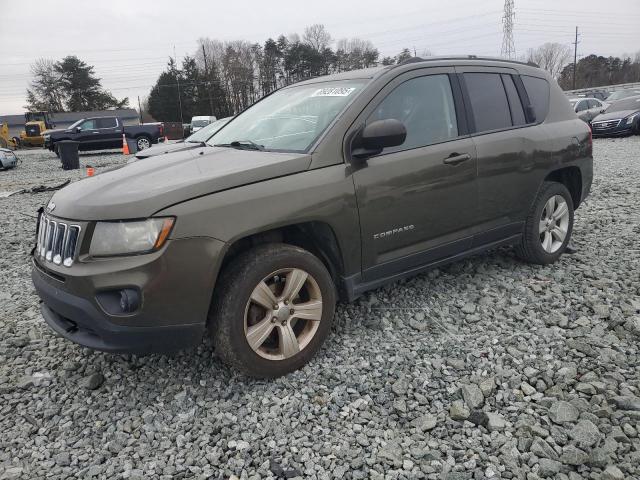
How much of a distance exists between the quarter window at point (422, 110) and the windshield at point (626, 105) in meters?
17.4

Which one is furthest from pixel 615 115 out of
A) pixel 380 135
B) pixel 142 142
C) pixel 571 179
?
pixel 142 142

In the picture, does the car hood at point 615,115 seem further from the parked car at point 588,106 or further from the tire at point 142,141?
the tire at point 142,141

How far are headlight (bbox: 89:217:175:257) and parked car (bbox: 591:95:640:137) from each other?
18657mm

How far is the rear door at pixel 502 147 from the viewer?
357cm

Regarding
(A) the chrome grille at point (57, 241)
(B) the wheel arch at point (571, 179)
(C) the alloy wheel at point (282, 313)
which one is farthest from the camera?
(B) the wheel arch at point (571, 179)

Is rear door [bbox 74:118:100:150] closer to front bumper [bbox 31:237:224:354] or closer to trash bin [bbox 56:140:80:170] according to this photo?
trash bin [bbox 56:140:80:170]

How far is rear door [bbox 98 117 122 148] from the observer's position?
2172cm

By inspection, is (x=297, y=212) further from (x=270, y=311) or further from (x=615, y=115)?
(x=615, y=115)

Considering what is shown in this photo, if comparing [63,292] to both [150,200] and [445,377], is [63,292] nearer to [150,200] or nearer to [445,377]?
[150,200]

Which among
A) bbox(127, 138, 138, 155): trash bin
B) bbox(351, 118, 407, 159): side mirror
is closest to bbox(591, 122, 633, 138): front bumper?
bbox(351, 118, 407, 159): side mirror

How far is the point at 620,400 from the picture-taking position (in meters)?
2.41

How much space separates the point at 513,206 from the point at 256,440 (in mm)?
2749

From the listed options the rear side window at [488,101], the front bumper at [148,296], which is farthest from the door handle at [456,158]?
the front bumper at [148,296]

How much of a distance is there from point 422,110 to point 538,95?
1547 millimetres
